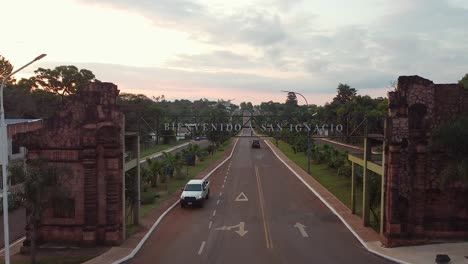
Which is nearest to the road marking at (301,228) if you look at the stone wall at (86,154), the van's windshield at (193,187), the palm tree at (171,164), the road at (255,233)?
the road at (255,233)

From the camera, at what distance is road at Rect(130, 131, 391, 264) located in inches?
773

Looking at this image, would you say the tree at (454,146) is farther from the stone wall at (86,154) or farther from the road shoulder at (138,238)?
the stone wall at (86,154)

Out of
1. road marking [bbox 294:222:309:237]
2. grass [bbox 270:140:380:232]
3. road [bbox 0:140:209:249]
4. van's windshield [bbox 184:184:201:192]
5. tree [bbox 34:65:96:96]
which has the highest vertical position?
tree [bbox 34:65:96:96]

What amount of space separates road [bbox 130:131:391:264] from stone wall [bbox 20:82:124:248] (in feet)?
8.49

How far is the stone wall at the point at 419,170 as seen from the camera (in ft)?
68.4

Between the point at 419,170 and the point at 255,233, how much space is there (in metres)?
8.68

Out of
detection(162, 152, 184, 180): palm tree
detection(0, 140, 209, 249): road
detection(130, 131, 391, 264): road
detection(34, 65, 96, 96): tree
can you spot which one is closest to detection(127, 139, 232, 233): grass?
detection(162, 152, 184, 180): palm tree

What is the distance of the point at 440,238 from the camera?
21.2 meters

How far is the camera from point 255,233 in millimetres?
24062

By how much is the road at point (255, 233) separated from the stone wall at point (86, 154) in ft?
8.49

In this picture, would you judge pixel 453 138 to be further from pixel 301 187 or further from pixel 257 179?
pixel 257 179

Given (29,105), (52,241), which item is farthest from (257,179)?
(29,105)

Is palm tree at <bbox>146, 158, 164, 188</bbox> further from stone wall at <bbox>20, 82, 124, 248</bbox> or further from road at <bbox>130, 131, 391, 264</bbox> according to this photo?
stone wall at <bbox>20, 82, 124, 248</bbox>

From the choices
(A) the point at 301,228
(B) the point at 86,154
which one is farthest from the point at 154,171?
(B) the point at 86,154
